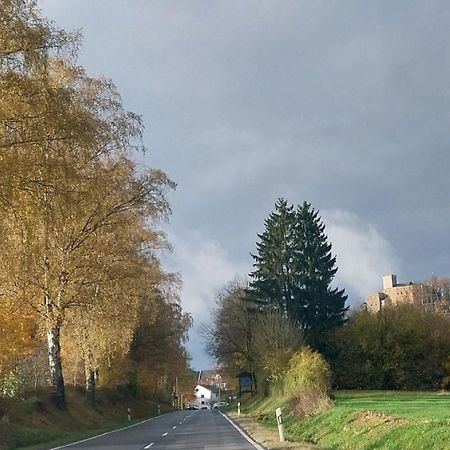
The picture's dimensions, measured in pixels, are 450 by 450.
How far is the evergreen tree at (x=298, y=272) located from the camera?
66312 millimetres

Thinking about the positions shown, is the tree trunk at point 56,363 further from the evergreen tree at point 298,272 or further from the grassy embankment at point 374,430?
the evergreen tree at point 298,272

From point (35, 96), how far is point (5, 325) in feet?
44.3

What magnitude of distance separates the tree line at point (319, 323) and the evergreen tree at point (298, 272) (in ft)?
0.30

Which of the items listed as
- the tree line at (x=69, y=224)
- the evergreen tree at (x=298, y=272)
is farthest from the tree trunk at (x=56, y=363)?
the evergreen tree at (x=298, y=272)

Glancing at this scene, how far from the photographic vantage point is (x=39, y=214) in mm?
15078

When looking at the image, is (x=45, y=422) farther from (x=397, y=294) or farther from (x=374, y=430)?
(x=397, y=294)

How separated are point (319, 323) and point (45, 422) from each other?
39284mm

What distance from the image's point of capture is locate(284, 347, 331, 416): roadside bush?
30594mm

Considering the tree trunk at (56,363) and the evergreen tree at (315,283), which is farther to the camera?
the evergreen tree at (315,283)

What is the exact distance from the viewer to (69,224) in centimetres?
2064

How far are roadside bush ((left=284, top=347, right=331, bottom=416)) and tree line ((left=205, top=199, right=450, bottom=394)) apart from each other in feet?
55.6

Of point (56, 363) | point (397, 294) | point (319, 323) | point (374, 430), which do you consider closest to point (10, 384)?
point (56, 363)

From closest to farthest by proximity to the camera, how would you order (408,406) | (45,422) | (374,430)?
(374,430), (408,406), (45,422)

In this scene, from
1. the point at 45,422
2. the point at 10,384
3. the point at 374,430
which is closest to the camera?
the point at 374,430
